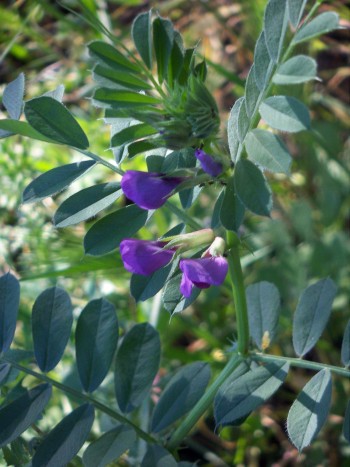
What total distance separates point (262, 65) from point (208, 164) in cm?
14

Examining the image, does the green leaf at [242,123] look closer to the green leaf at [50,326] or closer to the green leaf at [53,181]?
the green leaf at [53,181]

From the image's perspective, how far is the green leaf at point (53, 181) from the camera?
0.87m

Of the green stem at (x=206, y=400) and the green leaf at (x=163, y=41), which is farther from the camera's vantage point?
the green stem at (x=206, y=400)

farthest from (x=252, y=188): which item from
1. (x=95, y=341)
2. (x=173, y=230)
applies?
(x=95, y=341)

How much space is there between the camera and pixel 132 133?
0.80 metres

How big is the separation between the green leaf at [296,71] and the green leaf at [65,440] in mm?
498

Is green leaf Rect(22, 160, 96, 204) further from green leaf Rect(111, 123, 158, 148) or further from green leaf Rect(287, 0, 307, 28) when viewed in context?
green leaf Rect(287, 0, 307, 28)

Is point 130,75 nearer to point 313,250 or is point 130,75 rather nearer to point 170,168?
point 170,168

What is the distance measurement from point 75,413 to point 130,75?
447 millimetres

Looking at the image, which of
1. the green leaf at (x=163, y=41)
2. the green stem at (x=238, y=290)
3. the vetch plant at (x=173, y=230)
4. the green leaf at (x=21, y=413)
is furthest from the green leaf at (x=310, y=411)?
the green leaf at (x=163, y=41)

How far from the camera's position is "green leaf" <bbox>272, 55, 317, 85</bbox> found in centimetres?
69

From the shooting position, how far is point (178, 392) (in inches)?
38.7

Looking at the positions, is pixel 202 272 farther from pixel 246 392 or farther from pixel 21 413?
pixel 21 413

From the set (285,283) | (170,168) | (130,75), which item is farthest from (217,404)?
(285,283)
